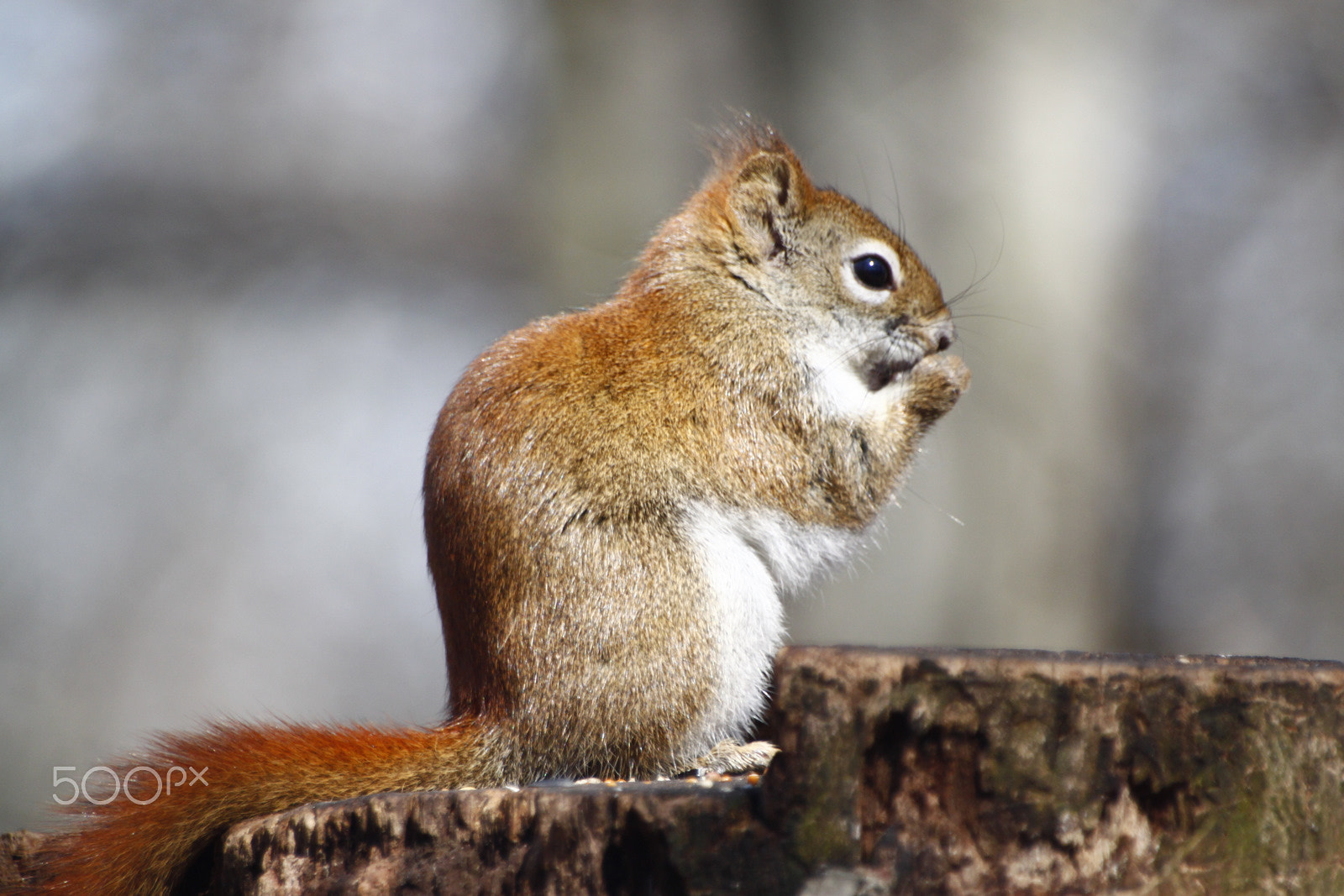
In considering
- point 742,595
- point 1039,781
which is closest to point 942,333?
point 742,595

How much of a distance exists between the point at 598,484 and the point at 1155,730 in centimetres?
85

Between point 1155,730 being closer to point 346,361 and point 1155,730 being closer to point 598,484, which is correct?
point 598,484

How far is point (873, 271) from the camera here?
222 centimetres

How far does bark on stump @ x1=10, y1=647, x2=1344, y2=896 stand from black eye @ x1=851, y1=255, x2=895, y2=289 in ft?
4.03

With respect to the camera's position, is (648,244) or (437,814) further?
(648,244)

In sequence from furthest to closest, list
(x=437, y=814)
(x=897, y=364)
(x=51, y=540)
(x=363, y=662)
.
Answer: (x=363, y=662) → (x=51, y=540) → (x=897, y=364) → (x=437, y=814)

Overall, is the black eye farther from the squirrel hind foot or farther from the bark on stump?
the bark on stump

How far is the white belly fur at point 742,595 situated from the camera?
1.68 metres

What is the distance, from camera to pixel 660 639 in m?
1.63

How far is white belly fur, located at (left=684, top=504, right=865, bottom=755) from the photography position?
66.0 inches

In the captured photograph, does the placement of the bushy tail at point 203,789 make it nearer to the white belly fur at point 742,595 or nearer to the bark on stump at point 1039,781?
the white belly fur at point 742,595

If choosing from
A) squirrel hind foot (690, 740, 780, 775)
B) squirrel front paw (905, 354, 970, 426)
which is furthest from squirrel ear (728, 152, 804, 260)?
squirrel hind foot (690, 740, 780, 775)

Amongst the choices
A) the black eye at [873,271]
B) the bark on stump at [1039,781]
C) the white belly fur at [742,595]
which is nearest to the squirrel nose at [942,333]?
→ the black eye at [873,271]

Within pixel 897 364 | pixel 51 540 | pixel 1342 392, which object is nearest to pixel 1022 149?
pixel 1342 392
